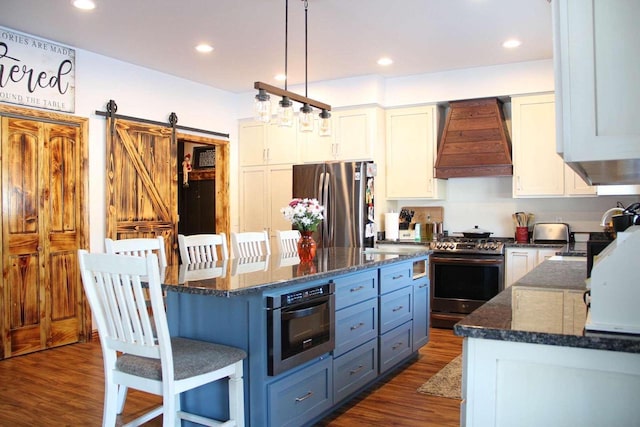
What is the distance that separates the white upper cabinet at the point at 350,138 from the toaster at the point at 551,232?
1850mm

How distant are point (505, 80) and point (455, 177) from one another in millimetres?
1091

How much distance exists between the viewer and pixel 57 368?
4.00 metres

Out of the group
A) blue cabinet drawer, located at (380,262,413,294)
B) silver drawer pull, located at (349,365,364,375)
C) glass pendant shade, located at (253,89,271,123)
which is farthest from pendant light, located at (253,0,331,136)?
silver drawer pull, located at (349,365,364,375)

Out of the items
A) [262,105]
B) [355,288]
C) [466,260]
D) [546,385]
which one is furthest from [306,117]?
[546,385]

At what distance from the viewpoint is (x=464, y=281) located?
5.21 meters

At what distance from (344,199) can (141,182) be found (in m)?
2.11

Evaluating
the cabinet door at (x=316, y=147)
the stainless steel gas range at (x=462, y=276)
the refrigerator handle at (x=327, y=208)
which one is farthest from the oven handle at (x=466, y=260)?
the cabinet door at (x=316, y=147)

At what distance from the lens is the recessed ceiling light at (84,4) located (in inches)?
144

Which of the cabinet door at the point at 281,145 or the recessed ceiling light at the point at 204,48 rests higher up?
the recessed ceiling light at the point at 204,48

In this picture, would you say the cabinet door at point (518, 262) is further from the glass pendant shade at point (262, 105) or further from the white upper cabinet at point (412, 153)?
the glass pendant shade at point (262, 105)

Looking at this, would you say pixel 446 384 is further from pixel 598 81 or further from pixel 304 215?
pixel 598 81

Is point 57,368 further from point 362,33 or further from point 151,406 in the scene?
point 362,33

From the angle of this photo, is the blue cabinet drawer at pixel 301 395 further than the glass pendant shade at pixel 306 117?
No

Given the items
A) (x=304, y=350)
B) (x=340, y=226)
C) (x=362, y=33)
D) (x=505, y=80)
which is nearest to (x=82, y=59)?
(x=362, y=33)
